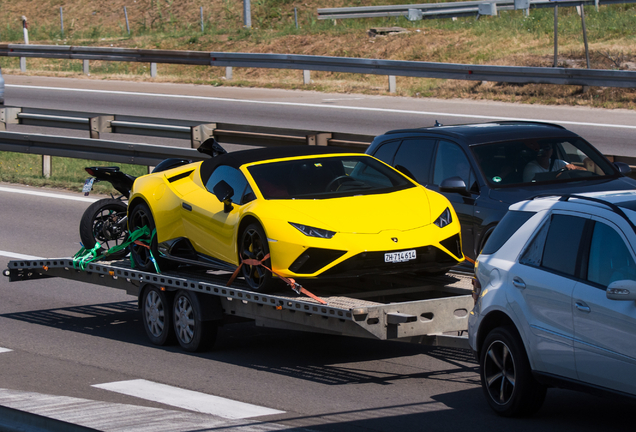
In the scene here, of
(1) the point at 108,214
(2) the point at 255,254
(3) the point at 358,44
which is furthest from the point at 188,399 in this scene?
(3) the point at 358,44

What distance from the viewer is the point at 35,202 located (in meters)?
18.4

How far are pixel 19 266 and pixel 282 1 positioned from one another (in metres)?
35.0

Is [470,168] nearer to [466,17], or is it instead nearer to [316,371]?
[316,371]

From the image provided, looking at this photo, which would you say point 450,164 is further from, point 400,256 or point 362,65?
point 362,65

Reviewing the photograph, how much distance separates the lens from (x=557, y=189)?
393 inches

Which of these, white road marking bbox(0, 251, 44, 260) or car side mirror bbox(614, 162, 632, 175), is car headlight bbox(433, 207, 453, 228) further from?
white road marking bbox(0, 251, 44, 260)

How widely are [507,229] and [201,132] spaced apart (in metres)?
11.3

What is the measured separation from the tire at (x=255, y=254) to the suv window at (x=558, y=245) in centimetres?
262

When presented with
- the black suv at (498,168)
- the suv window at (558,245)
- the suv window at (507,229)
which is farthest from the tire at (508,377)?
the black suv at (498,168)

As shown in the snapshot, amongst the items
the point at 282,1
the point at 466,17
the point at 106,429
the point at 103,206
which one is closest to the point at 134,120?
the point at 103,206

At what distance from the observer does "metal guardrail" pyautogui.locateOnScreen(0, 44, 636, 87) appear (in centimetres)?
2327

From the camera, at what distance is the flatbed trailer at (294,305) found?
26.6 feet

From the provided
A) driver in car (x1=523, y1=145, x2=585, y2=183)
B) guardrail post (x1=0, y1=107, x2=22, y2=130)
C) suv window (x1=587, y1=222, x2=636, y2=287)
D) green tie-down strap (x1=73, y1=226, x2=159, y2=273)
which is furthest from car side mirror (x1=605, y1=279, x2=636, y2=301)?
guardrail post (x1=0, y1=107, x2=22, y2=130)

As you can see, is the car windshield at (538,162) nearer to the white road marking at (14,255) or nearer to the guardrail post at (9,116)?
the white road marking at (14,255)
